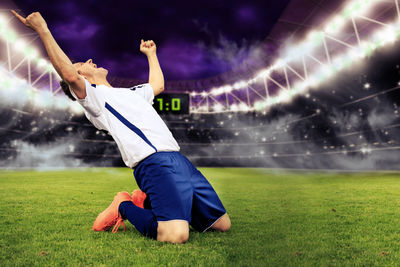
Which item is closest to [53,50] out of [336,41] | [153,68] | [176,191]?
[153,68]

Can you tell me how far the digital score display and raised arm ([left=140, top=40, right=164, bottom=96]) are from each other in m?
12.5

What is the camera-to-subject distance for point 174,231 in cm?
291

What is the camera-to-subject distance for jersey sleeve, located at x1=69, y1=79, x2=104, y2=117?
298cm

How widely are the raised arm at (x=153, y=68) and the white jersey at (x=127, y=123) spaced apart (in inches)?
28.5

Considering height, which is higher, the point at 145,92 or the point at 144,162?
the point at 145,92

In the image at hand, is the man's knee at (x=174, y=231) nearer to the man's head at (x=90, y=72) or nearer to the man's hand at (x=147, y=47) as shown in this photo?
the man's head at (x=90, y=72)

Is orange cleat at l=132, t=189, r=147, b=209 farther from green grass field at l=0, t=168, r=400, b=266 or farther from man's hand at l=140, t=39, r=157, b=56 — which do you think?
man's hand at l=140, t=39, r=157, b=56

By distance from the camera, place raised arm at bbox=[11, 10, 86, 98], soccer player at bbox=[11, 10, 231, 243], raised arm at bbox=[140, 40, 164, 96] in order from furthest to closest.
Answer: raised arm at bbox=[140, 40, 164, 96], soccer player at bbox=[11, 10, 231, 243], raised arm at bbox=[11, 10, 86, 98]

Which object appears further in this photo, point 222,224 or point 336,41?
point 336,41

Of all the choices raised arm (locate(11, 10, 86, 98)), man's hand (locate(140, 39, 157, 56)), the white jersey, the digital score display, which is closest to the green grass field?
the white jersey

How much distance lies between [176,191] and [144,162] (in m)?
0.48

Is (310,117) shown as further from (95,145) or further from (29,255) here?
(29,255)

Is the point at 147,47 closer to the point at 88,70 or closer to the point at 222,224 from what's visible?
the point at 88,70

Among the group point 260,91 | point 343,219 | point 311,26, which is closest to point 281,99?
point 260,91
